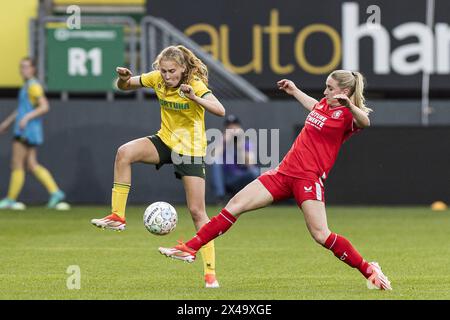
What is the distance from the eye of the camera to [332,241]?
949cm

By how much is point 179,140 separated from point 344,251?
1.69 meters

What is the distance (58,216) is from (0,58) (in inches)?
214

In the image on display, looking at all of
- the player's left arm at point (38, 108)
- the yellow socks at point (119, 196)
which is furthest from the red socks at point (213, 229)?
the player's left arm at point (38, 108)

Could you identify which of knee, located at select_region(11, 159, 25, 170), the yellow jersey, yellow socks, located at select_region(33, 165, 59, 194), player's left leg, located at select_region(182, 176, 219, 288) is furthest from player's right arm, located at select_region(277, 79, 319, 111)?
knee, located at select_region(11, 159, 25, 170)

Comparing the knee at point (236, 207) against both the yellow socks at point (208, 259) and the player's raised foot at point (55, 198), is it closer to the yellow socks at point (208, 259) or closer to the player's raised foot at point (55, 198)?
the yellow socks at point (208, 259)

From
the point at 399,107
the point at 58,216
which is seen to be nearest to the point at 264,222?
the point at 58,216

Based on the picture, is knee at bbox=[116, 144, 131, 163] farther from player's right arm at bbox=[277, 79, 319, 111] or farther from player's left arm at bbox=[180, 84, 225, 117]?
player's right arm at bbox=[277, 79, 319, 111]

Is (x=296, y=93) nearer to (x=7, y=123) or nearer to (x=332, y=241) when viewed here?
(x=332, y=241)

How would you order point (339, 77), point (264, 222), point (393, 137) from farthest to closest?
1. point (393, 137)
2. point (264, 222)
3. point (339, 77)

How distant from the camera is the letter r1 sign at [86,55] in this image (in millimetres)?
20812

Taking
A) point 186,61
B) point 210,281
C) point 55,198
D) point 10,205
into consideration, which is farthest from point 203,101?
point 10,205

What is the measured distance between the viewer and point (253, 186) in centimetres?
960

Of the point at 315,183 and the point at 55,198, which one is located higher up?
the point at 315,183
